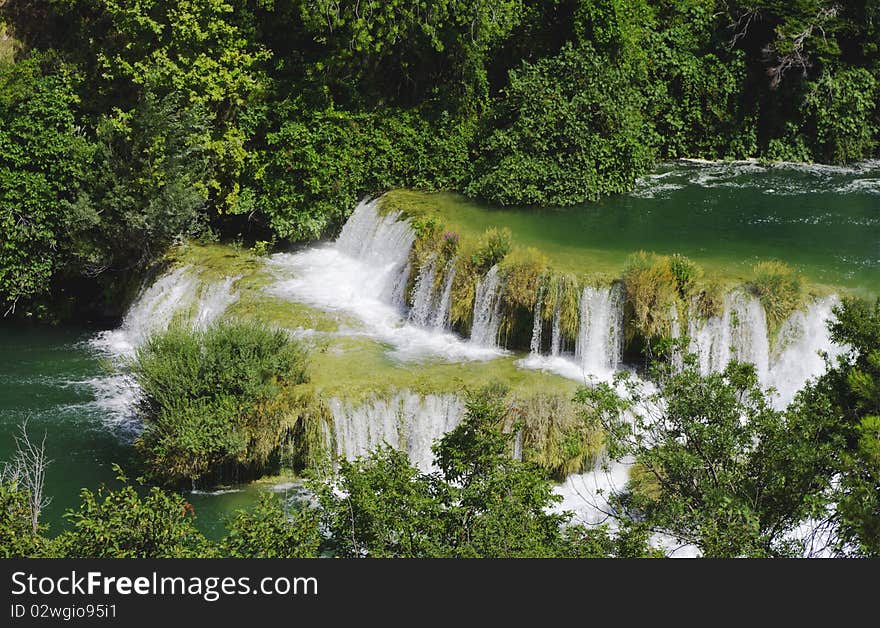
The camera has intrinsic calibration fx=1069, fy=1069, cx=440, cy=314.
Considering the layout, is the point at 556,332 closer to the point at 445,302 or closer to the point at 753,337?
the point at 445,302

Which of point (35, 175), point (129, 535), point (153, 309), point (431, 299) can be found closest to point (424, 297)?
point (431, 299)

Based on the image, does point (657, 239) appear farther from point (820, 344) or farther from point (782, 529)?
point (782, 529)

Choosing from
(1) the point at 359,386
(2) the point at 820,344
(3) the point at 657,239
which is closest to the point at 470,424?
(1) the point at 359,386

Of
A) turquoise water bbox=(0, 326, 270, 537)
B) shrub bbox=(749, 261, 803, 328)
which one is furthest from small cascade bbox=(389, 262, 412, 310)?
shrub bbox=(749, 261, 803, 328)

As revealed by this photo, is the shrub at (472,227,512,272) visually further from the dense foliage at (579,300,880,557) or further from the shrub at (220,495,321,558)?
the shrub at (220,495,321,558)

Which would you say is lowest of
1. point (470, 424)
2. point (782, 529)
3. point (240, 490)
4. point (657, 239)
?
point (240, 490)

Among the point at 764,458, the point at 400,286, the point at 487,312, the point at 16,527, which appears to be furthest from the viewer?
the point at 400,286
